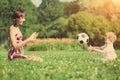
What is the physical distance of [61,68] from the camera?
5555 mm

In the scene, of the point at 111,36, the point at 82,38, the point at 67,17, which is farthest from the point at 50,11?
the point at 111,36

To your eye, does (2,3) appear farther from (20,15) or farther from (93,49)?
(93,49)

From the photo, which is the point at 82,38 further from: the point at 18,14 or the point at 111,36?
the point at 18,14

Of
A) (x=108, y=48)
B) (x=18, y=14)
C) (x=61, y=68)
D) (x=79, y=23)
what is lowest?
(x=61, y=68)

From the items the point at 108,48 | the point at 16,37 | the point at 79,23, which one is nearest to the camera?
the point at 16,37

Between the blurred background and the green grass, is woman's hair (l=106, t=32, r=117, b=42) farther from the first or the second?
the green grass

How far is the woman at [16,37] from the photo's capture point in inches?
229

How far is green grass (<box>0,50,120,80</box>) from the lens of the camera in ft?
17.4

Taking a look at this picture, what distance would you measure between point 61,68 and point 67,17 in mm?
770

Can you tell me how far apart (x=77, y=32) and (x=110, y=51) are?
1.37 ft

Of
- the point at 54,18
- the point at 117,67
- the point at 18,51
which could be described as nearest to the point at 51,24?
the point at 54,18

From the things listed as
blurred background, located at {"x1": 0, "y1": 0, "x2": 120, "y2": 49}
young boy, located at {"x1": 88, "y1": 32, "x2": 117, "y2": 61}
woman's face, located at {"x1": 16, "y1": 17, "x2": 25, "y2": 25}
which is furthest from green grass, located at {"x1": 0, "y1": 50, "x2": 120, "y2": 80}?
woman's face, located at {"x1": 16, "y1": 17, "x2": 25, "y2": 25}

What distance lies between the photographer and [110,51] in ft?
19.5

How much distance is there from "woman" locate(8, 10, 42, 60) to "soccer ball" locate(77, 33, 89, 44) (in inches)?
18.0
